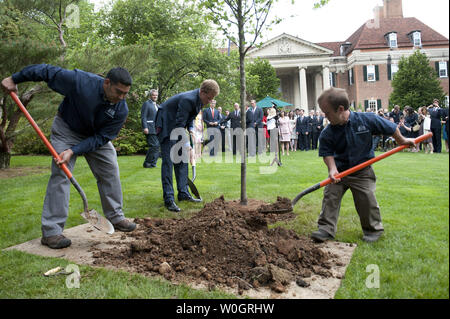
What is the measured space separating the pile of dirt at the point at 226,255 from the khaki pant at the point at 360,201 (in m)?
0.37

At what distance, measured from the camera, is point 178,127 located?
5.75 metres

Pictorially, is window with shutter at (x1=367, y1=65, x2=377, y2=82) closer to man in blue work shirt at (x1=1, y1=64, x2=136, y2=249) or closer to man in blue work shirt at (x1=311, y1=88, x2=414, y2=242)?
man in blue work shirt at (x1=311, y1=88, x2=414, y2=242)

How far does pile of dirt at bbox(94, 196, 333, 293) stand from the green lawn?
9.9 inches

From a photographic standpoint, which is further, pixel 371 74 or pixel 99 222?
pixel 371 74

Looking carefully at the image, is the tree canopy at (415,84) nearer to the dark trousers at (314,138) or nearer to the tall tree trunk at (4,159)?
the dark trousers at (314,138)

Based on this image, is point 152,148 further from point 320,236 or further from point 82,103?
point 320,236

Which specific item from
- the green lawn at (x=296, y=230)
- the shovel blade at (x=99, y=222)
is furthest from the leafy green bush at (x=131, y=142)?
the shovel blade at (x=99, y=222)

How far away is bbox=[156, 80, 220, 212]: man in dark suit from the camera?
5.57 meters

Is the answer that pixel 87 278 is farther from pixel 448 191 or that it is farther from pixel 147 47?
pixel 147 47

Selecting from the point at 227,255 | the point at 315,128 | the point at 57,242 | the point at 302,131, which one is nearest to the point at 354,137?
the point at 227,255

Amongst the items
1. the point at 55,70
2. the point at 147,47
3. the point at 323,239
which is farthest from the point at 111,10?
the point at 323,239

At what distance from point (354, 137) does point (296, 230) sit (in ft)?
4.42

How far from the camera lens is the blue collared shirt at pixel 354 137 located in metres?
3.76
